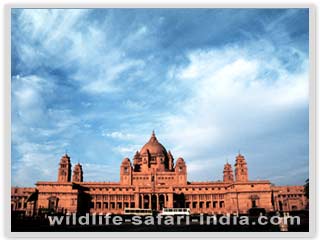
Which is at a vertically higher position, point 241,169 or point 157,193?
point 241,169

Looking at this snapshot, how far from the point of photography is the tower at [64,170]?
6819 cm

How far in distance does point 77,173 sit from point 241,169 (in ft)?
121

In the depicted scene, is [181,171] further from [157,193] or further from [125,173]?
[125,173]

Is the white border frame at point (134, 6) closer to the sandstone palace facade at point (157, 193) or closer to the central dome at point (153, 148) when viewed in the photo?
the sandstone palace facade at point (157, 193)

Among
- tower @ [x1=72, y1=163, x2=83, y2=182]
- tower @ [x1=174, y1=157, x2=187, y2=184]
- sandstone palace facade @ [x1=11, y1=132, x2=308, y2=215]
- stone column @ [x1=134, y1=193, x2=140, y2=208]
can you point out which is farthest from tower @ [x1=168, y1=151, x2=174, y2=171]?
tower @ [x1=72, y1=163, x2=83, y2=182]

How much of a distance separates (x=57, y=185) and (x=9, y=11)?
48799 mm

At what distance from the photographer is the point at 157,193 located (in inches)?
2416

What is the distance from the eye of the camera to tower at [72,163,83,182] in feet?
247

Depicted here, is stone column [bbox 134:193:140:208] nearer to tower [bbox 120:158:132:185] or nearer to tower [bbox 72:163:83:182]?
tower [bbox 120:158:132:185]

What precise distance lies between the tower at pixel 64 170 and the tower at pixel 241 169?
1370 inches

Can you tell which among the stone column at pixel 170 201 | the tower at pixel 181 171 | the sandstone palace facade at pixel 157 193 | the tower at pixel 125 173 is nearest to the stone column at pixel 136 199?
the sandstone palace facade at pixel 157 193

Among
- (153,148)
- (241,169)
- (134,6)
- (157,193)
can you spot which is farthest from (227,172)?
(134,6)

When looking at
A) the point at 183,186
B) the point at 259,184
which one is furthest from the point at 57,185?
the point at 259,184

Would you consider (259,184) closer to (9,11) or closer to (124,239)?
(124,239)
